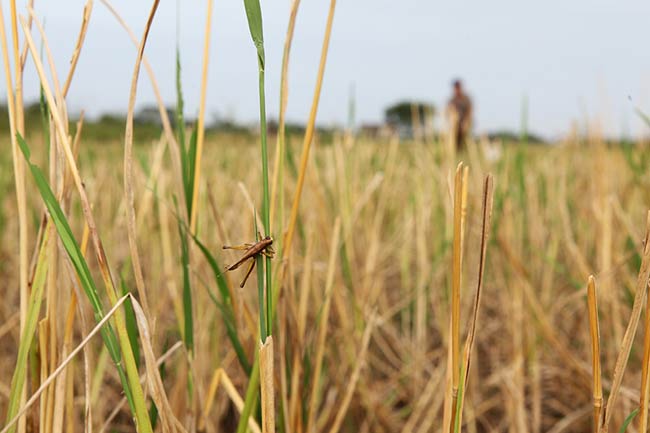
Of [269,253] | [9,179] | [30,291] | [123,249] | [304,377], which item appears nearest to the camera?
[269,253]

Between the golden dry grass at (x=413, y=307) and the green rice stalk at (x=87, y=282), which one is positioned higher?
the green rice stalk at (x=87, y=282)

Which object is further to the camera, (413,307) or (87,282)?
(413,307)

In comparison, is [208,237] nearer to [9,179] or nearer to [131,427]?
[131,427]

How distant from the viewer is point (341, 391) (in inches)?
30.8

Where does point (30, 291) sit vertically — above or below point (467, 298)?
above

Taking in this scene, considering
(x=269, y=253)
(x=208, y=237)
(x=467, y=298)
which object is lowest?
(x=467, y=298)

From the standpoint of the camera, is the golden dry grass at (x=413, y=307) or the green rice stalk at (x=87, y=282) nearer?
the green rice stalk at (x=87, y=282)

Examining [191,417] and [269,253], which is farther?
[191,417]

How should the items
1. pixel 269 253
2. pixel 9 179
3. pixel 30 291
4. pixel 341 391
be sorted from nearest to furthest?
pixel 269 253
pixel 30 291
pixel 341 391
pixel 9 179

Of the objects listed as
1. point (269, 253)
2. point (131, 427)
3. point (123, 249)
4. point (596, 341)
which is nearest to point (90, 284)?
point (269, 253)

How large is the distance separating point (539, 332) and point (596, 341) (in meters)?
0.72

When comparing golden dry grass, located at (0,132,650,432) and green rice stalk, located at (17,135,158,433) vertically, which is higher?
green rice stalk, located at (17,135,158,433)

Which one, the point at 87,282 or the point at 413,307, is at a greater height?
the point at 87,282

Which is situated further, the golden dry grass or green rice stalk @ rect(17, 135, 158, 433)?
the golden dry grass
